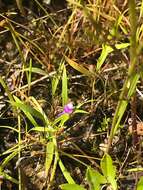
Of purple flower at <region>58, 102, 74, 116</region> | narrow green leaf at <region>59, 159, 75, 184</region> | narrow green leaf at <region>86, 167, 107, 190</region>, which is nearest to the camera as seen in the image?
narrow green leaf at <region>86, 167, 107, 190</region>

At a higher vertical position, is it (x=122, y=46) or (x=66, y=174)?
(x=122, y=46)

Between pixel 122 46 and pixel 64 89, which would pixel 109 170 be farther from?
pixel 122 46

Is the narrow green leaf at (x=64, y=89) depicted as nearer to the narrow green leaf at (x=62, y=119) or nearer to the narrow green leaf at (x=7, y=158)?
the narrow green leaf at (x=62, y=119)

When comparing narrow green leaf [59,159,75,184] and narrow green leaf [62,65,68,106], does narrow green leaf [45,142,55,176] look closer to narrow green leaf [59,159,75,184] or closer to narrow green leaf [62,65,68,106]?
narrow green leaf [59,159,75,184]

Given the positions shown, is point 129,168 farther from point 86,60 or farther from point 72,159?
point 86,60

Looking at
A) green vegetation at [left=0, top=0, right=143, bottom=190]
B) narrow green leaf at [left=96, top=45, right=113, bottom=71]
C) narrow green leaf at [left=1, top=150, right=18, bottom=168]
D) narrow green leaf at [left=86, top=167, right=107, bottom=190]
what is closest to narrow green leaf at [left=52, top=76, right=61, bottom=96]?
green vegetation at [left=0, top=0, right=143, bottom=190]

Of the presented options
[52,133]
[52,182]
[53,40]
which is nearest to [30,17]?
[53,40]

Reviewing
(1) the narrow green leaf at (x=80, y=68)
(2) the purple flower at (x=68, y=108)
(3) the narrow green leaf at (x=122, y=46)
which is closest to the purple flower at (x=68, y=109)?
(2) the purple flower at (x=68, y=108)

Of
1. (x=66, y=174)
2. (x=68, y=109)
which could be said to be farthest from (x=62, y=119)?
(x=66, y=174)
